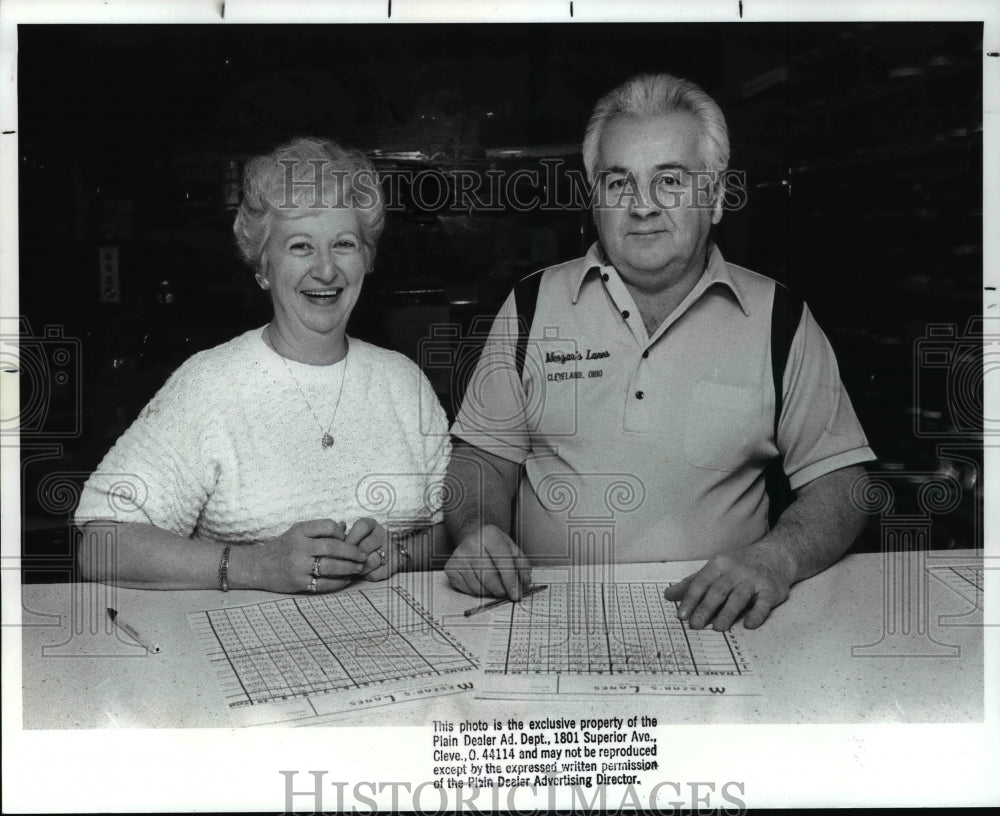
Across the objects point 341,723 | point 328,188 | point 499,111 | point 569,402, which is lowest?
point 341,723

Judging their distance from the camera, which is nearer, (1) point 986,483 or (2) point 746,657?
(2) point 746,657

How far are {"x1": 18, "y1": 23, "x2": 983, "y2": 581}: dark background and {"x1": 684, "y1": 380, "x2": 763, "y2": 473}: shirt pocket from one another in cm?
31

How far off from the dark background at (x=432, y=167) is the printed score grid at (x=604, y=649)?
0.64 meters

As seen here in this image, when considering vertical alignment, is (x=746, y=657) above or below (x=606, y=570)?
below

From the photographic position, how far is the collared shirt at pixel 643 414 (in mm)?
3156

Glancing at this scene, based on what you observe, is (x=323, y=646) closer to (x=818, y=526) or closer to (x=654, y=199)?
(x=818, y=526)

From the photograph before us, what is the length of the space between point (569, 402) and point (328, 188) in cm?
87

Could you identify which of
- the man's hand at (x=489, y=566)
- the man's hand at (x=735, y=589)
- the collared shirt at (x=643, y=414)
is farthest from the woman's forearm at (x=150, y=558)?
the man's hand at (x=735, y=589)

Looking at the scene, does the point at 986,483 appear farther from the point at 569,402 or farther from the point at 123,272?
the point at 123,272

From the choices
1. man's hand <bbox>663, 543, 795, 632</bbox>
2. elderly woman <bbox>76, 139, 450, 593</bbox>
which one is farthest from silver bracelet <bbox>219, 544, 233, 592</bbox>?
man's hand <bbox>663, 543, 795, 632</bbox>

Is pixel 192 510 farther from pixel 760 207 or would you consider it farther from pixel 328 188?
pixel 760 207

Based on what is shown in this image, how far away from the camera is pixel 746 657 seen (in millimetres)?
3059

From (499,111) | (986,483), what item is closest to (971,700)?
(986,483)

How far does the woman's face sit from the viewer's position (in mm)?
3121
